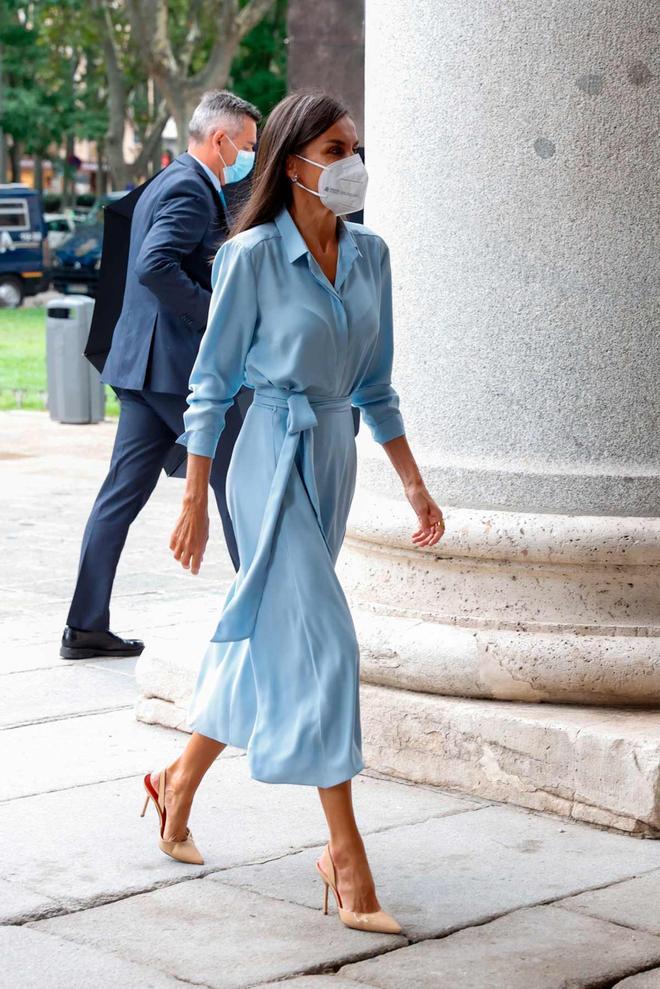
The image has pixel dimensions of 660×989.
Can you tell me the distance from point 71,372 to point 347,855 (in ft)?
38.0

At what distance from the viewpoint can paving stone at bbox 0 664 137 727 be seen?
5504 millimetres

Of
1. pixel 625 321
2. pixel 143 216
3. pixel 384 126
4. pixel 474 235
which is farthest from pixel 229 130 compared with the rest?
pixel 625 321

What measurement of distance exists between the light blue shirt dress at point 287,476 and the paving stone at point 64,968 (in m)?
0.54

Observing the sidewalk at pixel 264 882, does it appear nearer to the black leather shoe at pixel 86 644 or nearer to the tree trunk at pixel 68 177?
the black leather shoe at pixel 86 644

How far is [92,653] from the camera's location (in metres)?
6.38

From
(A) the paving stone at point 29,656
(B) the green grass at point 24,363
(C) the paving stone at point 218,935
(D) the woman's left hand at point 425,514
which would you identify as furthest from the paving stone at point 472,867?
(B) the green grass at point 24,363

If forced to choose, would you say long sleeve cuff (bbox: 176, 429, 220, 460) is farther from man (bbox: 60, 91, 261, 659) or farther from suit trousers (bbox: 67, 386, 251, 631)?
suit trousers (bbox: 67, 386, 251, 631)

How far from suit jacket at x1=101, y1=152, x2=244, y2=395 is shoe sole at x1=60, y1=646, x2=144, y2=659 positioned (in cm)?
102

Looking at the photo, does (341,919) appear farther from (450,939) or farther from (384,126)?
(384,126)

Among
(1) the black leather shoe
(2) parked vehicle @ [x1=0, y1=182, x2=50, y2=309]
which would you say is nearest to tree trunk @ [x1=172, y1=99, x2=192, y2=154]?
(2) parked vehicle @ [x1=0, y1=182, x2=50, y2=309]

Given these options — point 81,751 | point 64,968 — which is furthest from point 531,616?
point 64,968

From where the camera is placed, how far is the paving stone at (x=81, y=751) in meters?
4.71

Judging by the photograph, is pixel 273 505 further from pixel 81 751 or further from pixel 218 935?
pixel 81 751

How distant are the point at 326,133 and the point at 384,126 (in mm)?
1334
